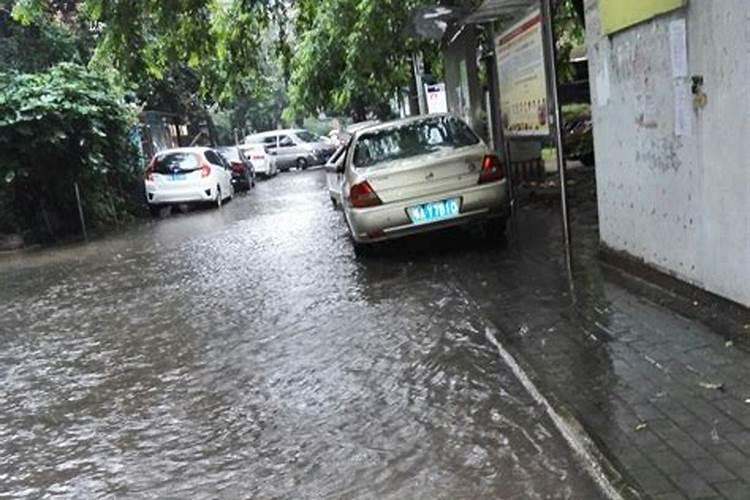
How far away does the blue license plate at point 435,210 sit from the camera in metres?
9.01

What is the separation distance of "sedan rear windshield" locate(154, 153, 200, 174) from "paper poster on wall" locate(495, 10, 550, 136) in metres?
10.8

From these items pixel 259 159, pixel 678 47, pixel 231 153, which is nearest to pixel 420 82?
pixel 231 153

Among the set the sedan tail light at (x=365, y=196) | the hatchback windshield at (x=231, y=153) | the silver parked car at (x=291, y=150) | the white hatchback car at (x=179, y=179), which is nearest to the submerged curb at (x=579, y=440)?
the sedan tail light at (x=365, y=196)

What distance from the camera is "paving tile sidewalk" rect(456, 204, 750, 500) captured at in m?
3.69

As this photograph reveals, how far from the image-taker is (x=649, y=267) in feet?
21.8

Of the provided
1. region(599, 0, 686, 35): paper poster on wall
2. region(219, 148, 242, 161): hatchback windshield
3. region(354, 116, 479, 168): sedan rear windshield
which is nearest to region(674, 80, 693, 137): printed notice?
region(599, 0, 686, 35): paper poster on wall

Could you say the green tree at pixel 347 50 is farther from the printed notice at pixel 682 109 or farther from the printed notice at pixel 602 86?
the printed notice at pixel 682 109

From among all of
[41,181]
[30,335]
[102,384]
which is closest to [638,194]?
[102,384]

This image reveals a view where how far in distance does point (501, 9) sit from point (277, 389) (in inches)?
218

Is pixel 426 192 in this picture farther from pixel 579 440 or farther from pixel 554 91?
pixel 579 440

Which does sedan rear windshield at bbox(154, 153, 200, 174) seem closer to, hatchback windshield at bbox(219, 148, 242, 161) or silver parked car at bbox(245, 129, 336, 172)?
hatchback windshield at bbox(219, 148, 242, 161)

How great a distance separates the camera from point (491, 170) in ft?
29.9

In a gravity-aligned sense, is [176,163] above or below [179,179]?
above

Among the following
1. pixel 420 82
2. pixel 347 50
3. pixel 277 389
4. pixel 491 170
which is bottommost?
pixel 277 389
